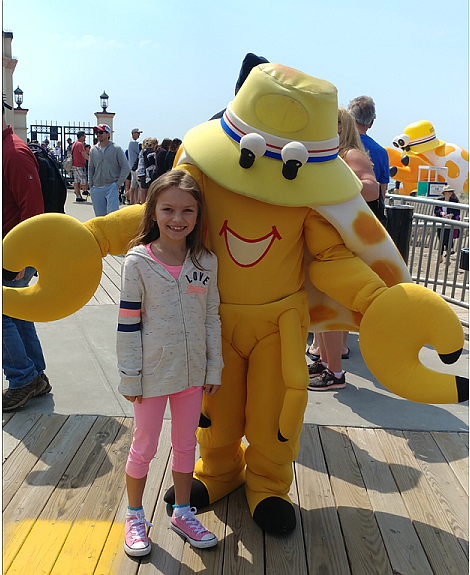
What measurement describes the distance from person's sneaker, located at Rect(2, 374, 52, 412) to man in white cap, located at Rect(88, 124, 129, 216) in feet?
15.5

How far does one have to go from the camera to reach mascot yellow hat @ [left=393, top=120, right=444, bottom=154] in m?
16.0

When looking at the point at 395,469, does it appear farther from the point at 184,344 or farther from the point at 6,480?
the point at 6,480

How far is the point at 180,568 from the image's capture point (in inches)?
89.6

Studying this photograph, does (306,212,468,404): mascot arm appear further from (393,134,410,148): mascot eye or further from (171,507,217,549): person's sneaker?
(393,134,410,148): mascot eye

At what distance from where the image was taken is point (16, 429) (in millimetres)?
3295

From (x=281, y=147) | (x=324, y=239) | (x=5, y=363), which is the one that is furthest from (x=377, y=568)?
(x=5, y=363)

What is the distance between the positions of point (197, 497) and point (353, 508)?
74cm

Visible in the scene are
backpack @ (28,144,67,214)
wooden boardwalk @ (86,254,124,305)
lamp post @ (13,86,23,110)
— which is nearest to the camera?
backpack @ (28,144,67,214)

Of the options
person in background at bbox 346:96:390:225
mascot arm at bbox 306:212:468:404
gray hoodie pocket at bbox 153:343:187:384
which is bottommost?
gray hoodie pocket at bbox 153:343:187:384

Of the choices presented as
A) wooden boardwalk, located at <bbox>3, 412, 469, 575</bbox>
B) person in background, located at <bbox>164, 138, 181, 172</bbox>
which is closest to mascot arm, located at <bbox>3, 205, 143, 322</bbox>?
wooden boardwalk, located at <bbox>3, 412, 469, 575</bbox>

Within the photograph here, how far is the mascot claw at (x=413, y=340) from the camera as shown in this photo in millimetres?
2105

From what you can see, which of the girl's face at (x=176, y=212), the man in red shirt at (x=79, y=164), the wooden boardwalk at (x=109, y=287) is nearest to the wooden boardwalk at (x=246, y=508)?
the girl's face at (x=176, y=212)

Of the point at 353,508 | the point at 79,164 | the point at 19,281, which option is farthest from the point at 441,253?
the point at 79,164

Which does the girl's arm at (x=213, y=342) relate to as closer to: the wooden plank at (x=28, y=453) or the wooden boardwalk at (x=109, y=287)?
the wooden plank at (x=28, y=453)
